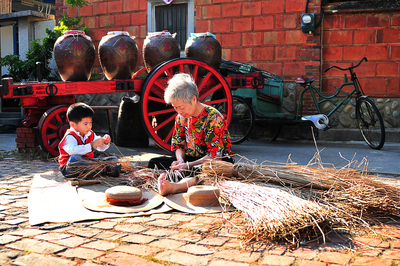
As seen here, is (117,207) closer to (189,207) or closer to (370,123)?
(189,207)

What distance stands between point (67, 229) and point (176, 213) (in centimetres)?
70

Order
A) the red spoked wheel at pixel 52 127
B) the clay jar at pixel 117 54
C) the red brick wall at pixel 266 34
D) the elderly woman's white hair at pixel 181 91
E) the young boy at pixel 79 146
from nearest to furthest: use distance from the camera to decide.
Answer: the elderly woman's white hair at pixel 181 91 < the young boy at pixel 79 146 < the red spoked wheel at pixel 52 127 < the clay jar at pixel 117 54 < the red brick wall at pixel 266 34

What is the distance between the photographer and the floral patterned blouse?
3213 millimetres

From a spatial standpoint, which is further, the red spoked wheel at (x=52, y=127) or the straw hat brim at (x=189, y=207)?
the red spoked wheel at (x=52, y=127)

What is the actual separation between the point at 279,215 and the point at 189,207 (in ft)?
2.57

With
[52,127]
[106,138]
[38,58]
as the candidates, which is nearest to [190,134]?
[106,138]

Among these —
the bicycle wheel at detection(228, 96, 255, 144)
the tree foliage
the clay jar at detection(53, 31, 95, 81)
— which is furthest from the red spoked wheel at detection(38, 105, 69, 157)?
the tree foliage

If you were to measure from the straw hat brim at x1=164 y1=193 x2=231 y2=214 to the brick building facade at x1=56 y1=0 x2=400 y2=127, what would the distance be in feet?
16.3

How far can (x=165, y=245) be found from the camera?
6.75ft

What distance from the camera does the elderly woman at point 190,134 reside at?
303cm

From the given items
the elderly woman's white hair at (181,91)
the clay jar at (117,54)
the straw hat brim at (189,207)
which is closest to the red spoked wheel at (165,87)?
the clay jar at (117,54)

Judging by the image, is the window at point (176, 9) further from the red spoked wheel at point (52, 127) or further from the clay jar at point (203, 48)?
the red spoked wheel at point (52, 127)

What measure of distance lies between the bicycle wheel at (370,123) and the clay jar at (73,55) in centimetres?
393

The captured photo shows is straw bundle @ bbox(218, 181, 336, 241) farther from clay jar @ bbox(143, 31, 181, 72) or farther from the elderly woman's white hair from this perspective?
clay jar @ bbox(143, 31, 181, 72)
